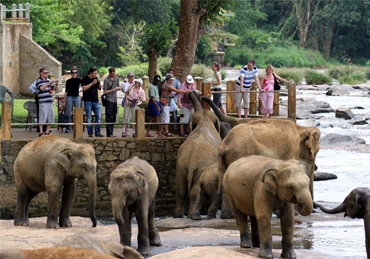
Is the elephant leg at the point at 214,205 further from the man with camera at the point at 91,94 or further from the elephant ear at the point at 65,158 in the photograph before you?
the elephant ear at the point at 65,158

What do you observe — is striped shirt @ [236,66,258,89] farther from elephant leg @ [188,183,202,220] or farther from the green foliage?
the green foliage

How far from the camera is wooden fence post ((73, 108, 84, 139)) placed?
18.2 metres

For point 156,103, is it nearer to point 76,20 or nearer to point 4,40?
point 4,40

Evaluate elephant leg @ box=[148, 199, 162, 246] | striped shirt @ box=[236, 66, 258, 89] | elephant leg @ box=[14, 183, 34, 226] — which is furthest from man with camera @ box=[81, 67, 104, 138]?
elephant leg @ box=[148, 199, 162, 246]

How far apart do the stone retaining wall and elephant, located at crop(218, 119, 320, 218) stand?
11.2ft

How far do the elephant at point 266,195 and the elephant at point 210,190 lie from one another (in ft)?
15.6

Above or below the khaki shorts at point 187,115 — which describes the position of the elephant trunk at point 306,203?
below

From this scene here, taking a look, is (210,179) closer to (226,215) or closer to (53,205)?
(226,215)

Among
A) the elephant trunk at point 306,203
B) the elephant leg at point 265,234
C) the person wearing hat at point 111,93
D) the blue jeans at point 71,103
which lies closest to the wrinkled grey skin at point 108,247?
the elephant trunk at point 306,203

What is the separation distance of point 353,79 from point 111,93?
44350 mm

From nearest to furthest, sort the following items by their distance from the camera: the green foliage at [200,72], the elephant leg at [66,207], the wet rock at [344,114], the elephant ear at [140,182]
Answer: the elephant ear at [140,182] → the elephant leg at [66,207] → the wet rock at [344,114] → the green foliage at [200,72]

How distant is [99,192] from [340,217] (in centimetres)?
526

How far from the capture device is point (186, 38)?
22.4 m

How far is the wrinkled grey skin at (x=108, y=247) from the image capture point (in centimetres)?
531
